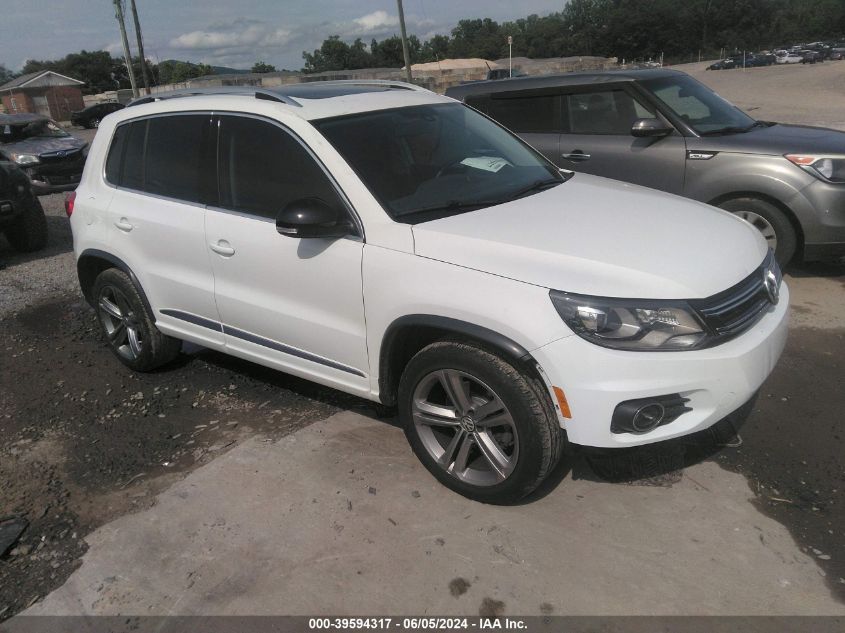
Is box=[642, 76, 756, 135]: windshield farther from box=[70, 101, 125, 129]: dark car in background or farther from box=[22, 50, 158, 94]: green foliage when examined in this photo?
box=[22, 50, 158, 94]: green foliage

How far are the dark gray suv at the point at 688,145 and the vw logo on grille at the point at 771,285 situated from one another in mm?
2452

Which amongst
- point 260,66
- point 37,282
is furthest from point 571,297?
point 260,66

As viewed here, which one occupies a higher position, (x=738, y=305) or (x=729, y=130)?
(x=729, y=130)

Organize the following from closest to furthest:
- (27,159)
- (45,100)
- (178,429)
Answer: (178,429) < (27,159) < (45,100)

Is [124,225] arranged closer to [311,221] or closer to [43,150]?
[311,221]

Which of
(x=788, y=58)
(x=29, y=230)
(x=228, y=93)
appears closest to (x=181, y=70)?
(x=788, y=58)

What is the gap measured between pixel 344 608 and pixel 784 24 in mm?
120085

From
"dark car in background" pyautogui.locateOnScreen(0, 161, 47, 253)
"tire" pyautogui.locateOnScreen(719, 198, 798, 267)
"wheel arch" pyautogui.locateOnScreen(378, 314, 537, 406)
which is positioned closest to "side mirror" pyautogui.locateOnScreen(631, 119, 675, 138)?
"tire" pyautogui.locateOnScreen(719, 198, 798, 267)

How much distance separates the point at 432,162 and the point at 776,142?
3.40 metres

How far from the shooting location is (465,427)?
9.74 ft

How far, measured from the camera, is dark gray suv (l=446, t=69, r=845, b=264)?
5.22 meters

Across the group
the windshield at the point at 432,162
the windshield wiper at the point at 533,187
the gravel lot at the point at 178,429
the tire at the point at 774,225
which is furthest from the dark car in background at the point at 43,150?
the tire at the point at 774,225

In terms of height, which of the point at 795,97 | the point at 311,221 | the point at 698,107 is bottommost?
the point at 795,97

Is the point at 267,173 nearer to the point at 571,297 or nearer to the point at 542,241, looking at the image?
the point at 542,241
